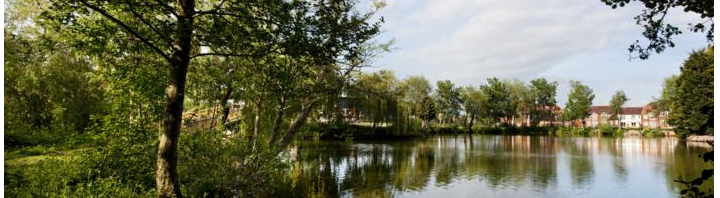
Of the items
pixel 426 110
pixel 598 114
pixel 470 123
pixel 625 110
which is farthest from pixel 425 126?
pixel 625 110

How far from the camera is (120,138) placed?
27.1 ft

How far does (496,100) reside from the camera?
84.1 meters

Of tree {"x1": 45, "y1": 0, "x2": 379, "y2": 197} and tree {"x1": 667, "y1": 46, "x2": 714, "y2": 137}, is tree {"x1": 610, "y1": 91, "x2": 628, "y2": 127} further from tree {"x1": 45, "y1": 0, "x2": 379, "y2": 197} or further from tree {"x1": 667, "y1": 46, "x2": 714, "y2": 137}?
tree {"x1": 45, "y1": 0, "x2": 379, "y2": 197}

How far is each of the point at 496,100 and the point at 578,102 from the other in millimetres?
18653

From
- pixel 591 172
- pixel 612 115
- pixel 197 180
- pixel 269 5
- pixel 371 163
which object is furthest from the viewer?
pixel 612 115

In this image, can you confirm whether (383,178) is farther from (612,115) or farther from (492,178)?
(612,115)

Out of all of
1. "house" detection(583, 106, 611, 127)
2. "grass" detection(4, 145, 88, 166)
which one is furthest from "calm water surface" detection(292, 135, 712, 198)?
"house" detection(583, 106, 611, 127)

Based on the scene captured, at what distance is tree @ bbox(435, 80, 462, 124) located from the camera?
270ft

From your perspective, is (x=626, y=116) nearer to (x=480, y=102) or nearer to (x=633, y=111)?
(x=633, y=111)

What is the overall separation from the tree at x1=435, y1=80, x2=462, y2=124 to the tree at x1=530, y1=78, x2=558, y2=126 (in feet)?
52.2

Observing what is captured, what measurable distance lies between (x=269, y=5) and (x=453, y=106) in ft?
261

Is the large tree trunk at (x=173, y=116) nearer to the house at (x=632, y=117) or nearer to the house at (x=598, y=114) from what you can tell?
the house at (x=632, y=117)

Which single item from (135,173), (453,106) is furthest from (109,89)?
(453,106)

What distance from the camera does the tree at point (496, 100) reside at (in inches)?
3255
